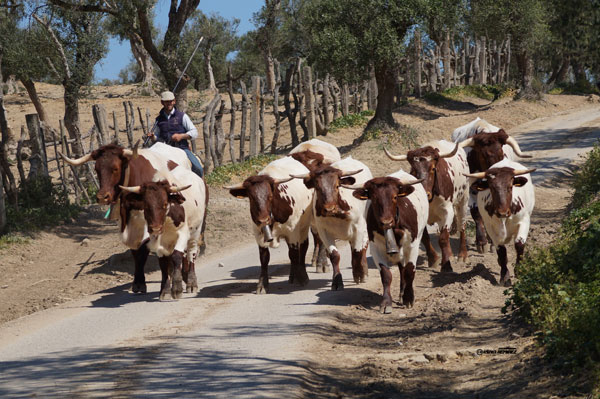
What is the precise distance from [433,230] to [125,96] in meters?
34.2

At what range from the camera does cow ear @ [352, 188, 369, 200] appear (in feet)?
35.1

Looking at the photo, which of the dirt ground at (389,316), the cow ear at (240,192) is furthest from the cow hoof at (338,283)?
the cow ear at (240,192)

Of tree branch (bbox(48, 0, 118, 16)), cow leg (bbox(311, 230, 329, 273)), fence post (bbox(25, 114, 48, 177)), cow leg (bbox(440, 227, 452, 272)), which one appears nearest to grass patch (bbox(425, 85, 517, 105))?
tree branch (bbox(48, 0, 118, 16))

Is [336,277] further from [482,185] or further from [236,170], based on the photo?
[236,170]

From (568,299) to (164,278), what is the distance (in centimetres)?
606

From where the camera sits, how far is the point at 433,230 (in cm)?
1677

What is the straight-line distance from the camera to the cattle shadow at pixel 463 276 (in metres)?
11.8

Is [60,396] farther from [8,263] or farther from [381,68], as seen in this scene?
[381,68]

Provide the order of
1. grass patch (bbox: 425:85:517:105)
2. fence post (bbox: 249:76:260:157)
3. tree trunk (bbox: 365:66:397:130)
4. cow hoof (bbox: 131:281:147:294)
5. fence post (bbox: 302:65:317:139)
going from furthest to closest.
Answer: grass patch (bbox: 425:85:517:105), tree trunk (bbox: 365:66:397:130), fence post (bbox: 302:65:317:139), fence post (bbox: 249:76:260:157), cow hoof (bbox: 131:281:147:294)

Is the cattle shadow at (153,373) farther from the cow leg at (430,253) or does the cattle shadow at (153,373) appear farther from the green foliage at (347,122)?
the green foliage at (347,122)

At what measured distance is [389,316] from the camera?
1033 centimetres

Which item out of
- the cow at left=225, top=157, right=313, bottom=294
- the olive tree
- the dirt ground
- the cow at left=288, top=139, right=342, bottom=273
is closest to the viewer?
the dirt ground

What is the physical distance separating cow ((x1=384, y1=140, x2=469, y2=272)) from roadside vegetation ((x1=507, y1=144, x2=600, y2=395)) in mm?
2172

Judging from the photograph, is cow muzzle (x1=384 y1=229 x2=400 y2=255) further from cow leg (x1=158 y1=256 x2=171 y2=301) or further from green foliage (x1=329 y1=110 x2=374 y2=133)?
green foliage (x1=329 y1=110 x2=374 y2=133)
